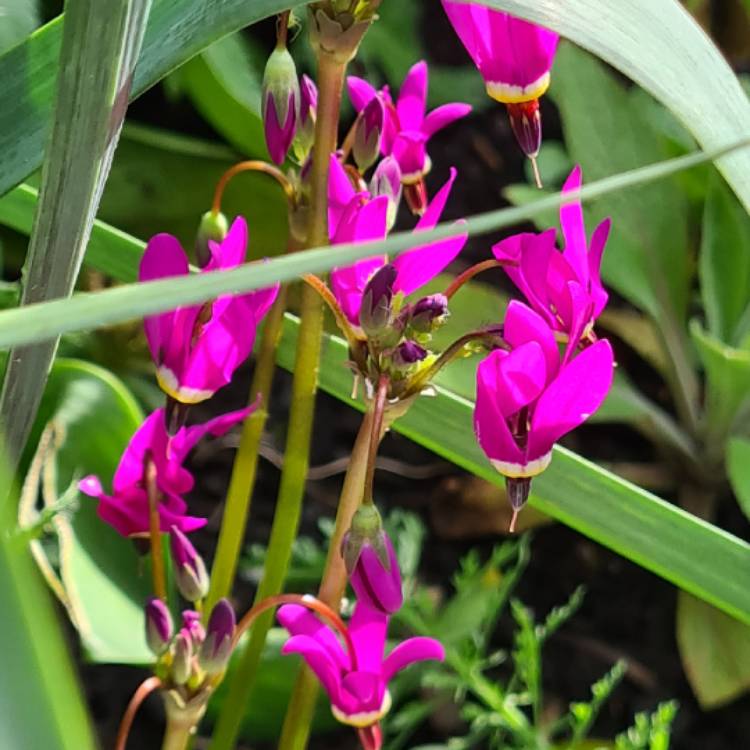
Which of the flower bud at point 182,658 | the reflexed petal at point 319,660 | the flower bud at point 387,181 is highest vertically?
the flower bud at point 387,181

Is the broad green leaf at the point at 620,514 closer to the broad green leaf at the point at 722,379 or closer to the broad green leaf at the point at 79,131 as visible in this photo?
the broad green leaf at the point at 79,131

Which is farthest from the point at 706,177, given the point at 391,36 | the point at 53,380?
the point at 53,380

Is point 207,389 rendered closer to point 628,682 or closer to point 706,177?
point 628,682

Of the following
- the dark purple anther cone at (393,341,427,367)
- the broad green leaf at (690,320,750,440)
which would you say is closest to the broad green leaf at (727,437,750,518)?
the broad green leaf at (690,320,750,440)

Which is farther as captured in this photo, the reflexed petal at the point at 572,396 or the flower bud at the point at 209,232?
the flower bud at the point at 209,232

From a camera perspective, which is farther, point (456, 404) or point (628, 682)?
point (628, 682)

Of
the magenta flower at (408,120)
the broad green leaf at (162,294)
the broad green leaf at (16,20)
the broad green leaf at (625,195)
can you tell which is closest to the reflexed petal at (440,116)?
the magenta flower at (408,120)
